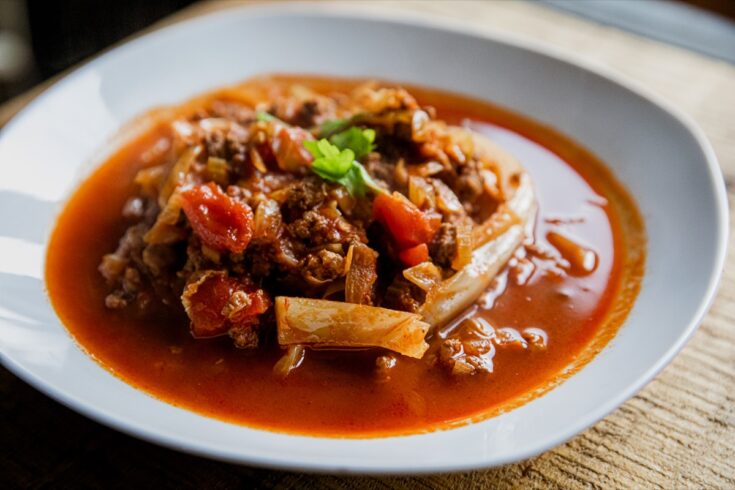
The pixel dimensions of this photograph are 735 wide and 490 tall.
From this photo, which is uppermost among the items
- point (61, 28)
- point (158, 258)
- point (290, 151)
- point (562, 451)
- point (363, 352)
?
point (290, 151)

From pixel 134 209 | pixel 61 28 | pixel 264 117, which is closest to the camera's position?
pixel 264 117

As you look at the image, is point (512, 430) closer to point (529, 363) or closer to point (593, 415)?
point (593, 415)

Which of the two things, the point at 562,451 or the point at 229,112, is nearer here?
the point at 562,451

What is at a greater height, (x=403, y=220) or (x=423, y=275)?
(x=403, y=220)

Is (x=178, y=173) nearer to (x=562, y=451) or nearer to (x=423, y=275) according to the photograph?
(x=423, y=275)

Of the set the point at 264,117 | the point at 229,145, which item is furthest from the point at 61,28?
the point at 229,145

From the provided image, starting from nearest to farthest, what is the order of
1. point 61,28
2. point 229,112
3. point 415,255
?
point 415,255 < point 229,112 < point 61,28

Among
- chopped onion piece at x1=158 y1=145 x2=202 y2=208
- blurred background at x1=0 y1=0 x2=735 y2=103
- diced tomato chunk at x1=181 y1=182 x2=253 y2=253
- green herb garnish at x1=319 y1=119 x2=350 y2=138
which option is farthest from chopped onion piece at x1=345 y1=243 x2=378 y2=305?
blurred background at x1=0 y1=0 x2=735 y2=103
